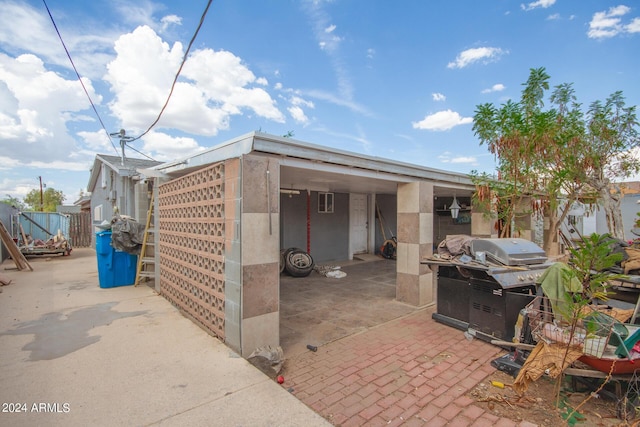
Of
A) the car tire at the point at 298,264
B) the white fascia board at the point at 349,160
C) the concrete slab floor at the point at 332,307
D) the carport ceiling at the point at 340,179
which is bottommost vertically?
the concrete slab floor at the point at 332,307

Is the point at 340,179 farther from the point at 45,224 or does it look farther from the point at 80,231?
the point at 45,224

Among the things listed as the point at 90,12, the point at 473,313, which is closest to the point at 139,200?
the point at 90,12

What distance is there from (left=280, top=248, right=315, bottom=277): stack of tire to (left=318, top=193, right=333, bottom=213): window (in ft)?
7.24

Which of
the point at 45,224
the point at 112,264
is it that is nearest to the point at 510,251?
the point at 112,264

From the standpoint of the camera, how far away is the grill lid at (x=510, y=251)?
3.98 m

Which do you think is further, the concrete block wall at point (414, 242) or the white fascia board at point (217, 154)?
the concrete block wall at point (414, 242)

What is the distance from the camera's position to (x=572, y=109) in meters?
6.12

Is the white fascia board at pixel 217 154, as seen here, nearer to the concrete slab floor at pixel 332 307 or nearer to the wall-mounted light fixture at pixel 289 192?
the concrete slab floor at pixel 332 307

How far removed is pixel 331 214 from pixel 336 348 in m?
7.02

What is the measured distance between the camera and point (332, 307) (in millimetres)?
5488

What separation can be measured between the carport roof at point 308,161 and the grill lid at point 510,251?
1.68 meters

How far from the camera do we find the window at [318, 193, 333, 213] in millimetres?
10289

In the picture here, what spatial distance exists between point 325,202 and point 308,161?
6.44 meters

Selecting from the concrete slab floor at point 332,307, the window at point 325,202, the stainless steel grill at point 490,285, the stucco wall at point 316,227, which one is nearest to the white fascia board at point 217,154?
the concrete slab floor at point 332,307
